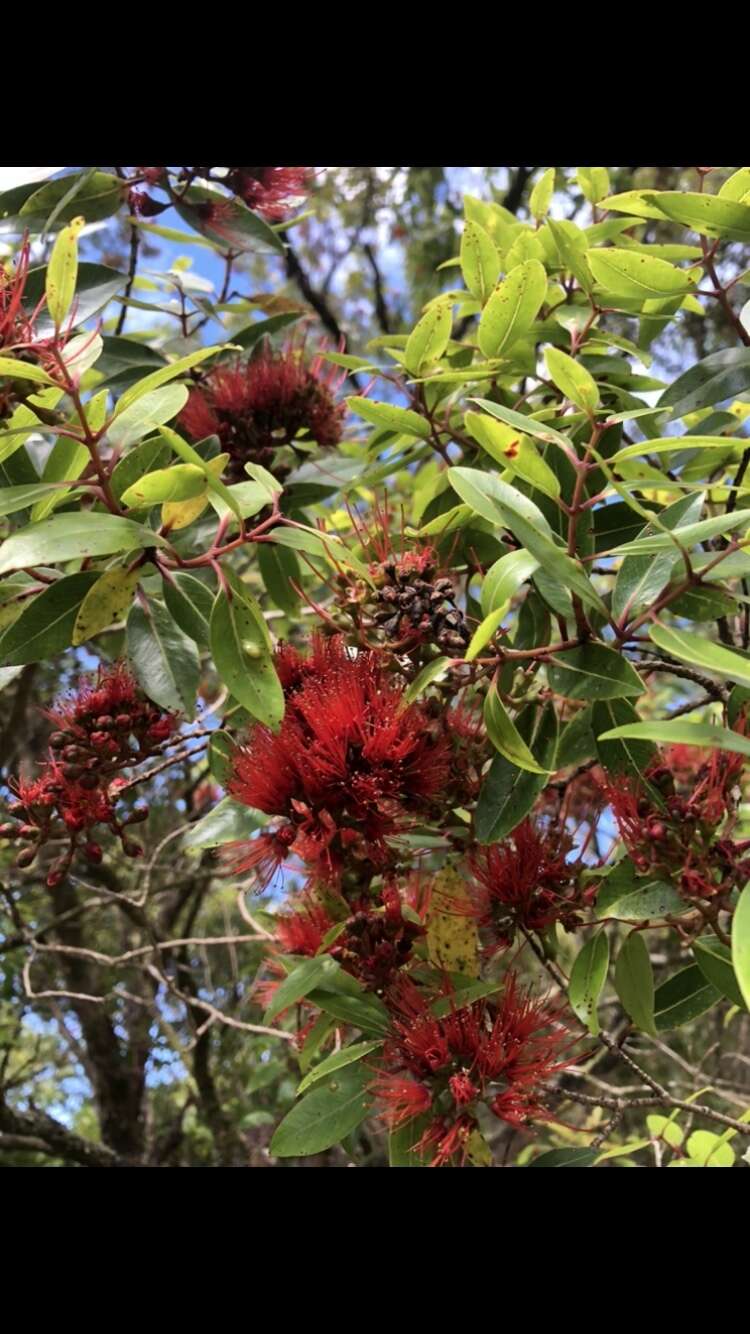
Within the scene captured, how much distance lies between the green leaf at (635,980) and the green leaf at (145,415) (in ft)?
1.89

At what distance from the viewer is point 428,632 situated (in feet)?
2.55

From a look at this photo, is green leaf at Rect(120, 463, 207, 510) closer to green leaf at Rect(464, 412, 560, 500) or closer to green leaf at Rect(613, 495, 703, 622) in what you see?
green leaf at Rect(464, 412, 560, 500)

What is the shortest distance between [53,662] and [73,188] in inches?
61.3

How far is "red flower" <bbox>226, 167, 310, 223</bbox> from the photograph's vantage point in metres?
1.39

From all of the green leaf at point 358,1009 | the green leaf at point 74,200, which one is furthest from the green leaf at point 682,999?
the green leaf at point 74,200

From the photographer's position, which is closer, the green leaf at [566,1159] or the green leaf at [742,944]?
the green leaf at [742,944]

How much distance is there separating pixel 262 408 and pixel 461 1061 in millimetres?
805

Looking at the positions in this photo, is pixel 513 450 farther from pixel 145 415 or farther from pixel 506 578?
pixel 145 415

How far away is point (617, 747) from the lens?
0.84 meters

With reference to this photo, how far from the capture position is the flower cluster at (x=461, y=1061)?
785 millimetres

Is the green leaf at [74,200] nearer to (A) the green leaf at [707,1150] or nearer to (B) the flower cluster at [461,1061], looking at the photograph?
(B) the flower cluster at [461,1061]

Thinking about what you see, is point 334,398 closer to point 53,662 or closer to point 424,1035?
point 424,1035

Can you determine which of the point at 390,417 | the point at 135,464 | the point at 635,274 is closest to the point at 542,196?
the point at 635,274
